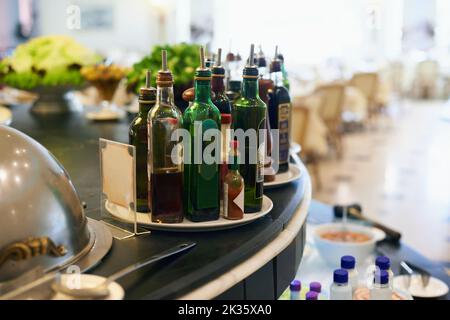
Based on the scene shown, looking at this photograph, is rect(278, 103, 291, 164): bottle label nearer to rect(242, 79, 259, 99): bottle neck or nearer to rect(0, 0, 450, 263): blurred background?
rect(242, 79, 259, 99): bottle neck

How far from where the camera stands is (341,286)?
1472mm

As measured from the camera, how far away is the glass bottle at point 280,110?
1.59m

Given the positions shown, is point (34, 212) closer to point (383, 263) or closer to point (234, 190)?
point (234, 190)

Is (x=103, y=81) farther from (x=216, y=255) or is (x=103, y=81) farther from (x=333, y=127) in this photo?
(x=333, y=127)

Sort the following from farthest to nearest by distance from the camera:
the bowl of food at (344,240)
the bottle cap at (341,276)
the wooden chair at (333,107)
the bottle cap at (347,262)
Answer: the wooden chair at (333,107) → the bowl of food at (344,240) → the bottle cap at (347,262) → the bottle cap at (341,276)

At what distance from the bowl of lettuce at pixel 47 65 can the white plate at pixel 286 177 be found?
1.89 m

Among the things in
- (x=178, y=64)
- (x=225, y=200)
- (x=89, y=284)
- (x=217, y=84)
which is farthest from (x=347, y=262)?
(x=178, y=64)

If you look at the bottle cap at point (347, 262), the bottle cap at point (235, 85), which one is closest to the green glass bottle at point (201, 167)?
the bottle cap at point (235, 85)

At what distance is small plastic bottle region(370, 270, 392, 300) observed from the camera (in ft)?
4.87

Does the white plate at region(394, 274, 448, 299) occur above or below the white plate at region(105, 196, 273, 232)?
below

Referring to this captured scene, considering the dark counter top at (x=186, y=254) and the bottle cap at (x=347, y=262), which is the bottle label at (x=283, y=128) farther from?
the bottle cap at (x=347, y=262)

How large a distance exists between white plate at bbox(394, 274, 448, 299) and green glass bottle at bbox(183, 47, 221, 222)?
2.90ft

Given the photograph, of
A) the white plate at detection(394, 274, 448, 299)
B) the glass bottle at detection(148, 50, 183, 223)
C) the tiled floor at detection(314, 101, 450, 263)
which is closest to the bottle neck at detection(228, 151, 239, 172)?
the glass bottle at detection(148, 50, 183, 223)

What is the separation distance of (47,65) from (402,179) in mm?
4237
